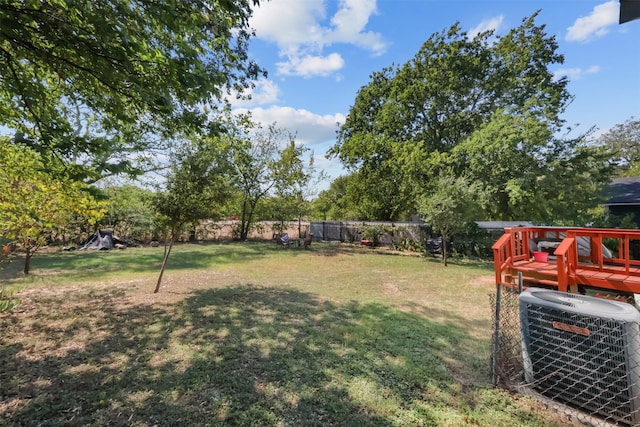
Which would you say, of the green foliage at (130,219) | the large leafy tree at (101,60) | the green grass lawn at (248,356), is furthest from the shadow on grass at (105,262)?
the large leafy tree at (101,60)

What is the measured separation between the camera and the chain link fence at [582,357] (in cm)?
208

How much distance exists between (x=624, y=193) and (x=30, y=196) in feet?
71.0

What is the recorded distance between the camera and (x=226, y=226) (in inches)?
731

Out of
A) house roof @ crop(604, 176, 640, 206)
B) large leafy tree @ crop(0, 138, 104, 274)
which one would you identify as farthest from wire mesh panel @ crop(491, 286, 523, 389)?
house roof @ crop(604, 176, 640, 206)

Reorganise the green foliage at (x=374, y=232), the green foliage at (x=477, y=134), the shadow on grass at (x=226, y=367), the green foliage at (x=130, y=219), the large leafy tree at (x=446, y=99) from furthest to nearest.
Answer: the green foliage at (x=374, y=232), the green foliage at (x=130, y=219), the large leafy tree at (x=446, y=99), the green foliage at (x=477, y=134), the shadow on grass at (x=226, y=367)

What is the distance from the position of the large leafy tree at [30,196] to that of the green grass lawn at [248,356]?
153cm

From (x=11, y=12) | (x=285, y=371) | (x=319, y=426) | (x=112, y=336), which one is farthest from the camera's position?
(x=112, y=336)

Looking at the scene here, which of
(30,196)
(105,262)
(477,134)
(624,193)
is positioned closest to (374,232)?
(477,134)

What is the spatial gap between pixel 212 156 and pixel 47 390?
470 cm

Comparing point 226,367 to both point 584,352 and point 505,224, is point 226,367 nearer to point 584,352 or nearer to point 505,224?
point 584,352

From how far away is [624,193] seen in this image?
44.1ft

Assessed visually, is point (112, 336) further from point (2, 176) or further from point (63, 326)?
point (2, 176)

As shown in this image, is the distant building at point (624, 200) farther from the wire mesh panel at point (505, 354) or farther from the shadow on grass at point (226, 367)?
the shadow on grass at point (226, 367)

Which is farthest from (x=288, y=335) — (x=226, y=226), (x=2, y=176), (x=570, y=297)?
(x=226, y=226)
